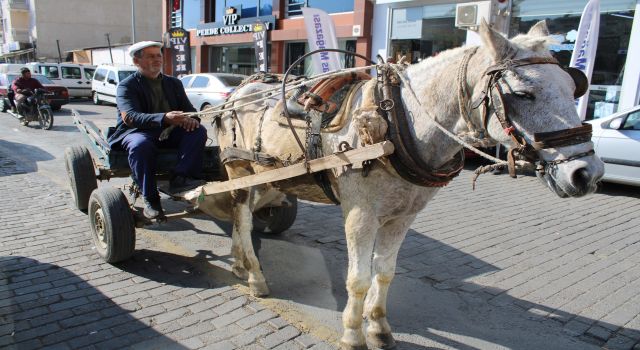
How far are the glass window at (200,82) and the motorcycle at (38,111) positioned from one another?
4703 mm

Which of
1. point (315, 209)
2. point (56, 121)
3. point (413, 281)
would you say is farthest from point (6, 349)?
point (56, 121)

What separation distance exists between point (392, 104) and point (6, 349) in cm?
296

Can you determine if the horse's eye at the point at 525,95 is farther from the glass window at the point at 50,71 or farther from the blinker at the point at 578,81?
the glass window at the point at 50,71

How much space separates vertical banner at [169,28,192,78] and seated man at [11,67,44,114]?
9.87 metres

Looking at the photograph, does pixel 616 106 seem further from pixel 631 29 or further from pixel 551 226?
pixel 551 226

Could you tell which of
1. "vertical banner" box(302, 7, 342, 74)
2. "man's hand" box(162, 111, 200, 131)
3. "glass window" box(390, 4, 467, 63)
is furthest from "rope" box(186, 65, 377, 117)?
"glass window" box(390, 4, 467, 63)

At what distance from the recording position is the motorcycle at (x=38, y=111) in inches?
551

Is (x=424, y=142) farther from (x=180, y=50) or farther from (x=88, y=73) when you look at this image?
(x=88, y=73)

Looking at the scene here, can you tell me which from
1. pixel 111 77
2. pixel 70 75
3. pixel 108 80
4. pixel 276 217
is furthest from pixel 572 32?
pixel 70 75

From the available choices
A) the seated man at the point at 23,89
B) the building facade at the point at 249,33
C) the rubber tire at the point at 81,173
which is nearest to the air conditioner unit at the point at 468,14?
the building facade at the point at 249,33

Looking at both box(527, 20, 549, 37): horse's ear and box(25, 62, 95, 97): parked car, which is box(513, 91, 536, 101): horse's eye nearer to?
box(527, 20, 549, 37): horse's ear

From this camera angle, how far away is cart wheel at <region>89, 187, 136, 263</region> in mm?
4160

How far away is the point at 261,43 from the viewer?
1955 cm

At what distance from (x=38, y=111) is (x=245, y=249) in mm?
13134
